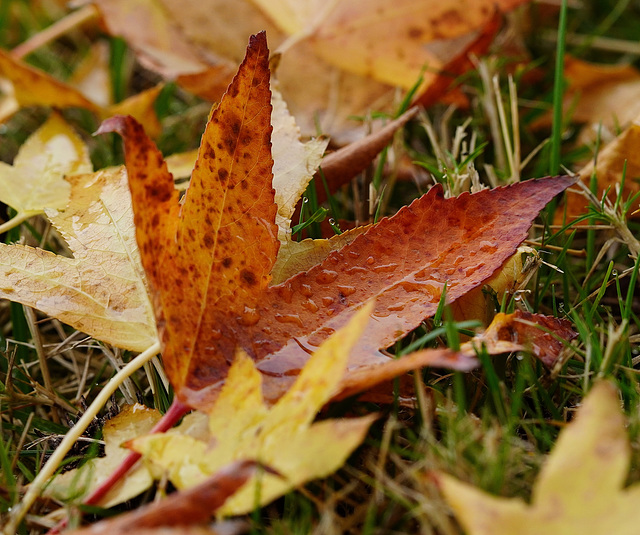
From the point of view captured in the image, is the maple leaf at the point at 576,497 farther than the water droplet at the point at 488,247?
No

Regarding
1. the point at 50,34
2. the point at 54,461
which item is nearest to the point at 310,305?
the point at 54,461

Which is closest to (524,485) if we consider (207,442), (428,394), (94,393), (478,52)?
(428,394)

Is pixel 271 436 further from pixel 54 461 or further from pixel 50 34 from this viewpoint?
pixel 50 34

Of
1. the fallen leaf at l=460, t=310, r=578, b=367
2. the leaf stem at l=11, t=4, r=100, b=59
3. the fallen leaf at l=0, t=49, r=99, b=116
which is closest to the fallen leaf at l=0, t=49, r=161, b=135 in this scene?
the fallen leaf at l=0, t=49, r=99, b=116

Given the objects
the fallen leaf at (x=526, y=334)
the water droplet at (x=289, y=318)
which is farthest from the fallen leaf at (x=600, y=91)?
the water droplet at (x=289, y=318)

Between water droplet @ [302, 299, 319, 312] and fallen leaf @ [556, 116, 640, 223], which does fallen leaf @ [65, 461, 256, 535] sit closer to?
water droplet @ [302, 299, 319, 312]

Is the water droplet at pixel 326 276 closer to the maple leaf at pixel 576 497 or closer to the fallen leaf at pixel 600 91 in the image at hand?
the maple leaf at pixel 576 497

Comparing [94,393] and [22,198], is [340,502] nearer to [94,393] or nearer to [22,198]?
[94,393]

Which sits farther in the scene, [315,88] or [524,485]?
[315,88]
